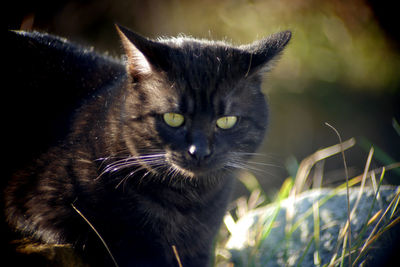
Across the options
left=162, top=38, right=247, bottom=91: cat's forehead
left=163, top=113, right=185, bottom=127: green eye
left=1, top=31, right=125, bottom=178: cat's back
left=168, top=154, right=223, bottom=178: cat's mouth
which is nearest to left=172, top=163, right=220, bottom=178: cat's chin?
left=168, top=154, right=223, bottom=178: cat's mouth

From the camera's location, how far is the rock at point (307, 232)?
1664mm

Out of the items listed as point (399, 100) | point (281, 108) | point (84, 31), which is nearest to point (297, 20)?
point (281, 108)

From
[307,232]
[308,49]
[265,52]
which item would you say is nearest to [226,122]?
[265,52]

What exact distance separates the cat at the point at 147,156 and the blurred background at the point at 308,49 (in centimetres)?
216

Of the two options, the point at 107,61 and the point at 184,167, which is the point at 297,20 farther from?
the point at 184,167

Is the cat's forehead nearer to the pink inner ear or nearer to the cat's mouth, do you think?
the pink inner ear

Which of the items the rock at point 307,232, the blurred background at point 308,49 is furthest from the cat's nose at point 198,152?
the blurred background at point 308,49

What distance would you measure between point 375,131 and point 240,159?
2.69 meters

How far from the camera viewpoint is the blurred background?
12.0 ft

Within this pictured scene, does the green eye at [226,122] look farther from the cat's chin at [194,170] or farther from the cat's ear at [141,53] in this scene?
the cat's ear at [141,53]

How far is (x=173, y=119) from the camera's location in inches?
54.8

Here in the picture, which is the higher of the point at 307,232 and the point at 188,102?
the point at 188,102

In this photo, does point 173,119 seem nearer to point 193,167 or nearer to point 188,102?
point 188,102

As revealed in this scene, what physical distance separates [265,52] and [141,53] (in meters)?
0.48
